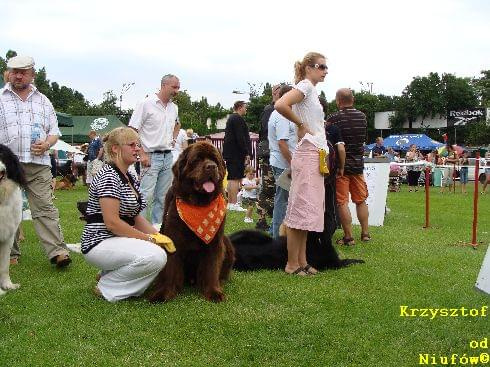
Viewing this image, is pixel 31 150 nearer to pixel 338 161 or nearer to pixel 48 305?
pixel 48 305

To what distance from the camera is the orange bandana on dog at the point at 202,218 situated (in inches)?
164

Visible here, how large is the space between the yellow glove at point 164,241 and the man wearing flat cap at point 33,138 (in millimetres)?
1622

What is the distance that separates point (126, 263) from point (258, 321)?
1090mm

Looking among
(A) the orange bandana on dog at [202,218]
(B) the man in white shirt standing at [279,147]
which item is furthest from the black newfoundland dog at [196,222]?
(B) the man in white shirt standing at [279,147]

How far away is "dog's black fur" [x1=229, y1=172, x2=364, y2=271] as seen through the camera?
5.34 m

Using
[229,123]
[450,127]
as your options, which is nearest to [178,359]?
[229,123]

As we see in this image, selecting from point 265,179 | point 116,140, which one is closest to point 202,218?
point 116,140

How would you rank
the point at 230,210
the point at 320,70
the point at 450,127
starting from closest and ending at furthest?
the point at 320,70 < the point at 230,210 < the point at 450,127

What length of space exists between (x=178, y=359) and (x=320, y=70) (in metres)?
2.99

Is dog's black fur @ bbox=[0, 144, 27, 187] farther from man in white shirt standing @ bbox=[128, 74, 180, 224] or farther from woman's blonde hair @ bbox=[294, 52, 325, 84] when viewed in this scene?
woman's blonde hair @ bbox=[294, 52, 325, 84]

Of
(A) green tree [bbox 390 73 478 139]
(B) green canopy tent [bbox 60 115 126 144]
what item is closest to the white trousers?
(B) green canopy tent [bbox 60 115 126 144]

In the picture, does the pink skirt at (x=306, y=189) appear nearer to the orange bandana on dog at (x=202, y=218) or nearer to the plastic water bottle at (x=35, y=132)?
the orange bandana on dog at (x=202, y=218)

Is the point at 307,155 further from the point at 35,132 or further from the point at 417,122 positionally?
the point at 417,122

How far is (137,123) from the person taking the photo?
6.65 meters
